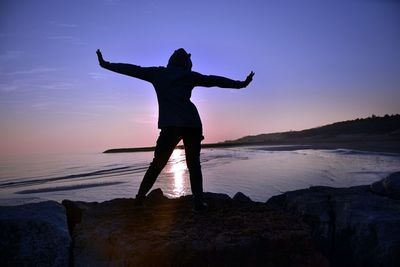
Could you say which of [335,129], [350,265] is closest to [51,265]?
[350,265]

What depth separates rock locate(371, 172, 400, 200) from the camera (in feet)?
22.6

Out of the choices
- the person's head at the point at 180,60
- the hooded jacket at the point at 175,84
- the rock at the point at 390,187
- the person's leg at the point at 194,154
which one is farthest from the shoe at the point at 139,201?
the rock at the point at 390,187

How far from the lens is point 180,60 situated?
5.10 m

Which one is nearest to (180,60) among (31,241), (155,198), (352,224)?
(155,198)

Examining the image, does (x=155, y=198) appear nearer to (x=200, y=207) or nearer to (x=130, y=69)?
(x=200, y=207)

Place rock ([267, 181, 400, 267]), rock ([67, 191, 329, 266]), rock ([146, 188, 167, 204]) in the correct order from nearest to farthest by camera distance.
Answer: rock ([67, 191, 329, 266]) → rock ([267, 181, 400, 267]) → rock ([146, 188, 167, 204])

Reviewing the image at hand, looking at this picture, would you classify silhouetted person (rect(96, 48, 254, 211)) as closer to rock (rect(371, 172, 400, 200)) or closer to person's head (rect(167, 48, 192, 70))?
person's head (rect(167, 48, 192, 70))

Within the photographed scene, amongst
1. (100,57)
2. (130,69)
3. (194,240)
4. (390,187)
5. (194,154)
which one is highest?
(100,57)

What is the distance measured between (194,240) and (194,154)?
65.6 inches

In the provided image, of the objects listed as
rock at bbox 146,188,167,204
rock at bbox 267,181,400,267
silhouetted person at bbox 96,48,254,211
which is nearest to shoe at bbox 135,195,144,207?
silhouetted person at bbox 96,48,254,211

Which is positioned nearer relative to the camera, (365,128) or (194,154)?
(194,154)

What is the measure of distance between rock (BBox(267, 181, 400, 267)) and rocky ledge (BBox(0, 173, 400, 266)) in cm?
1

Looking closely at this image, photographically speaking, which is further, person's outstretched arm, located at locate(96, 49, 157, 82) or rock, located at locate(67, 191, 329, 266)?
person's outstretched arm, located at locate(96, 49, 157, 82)

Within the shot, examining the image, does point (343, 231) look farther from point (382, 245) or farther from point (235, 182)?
point (235, 182)
